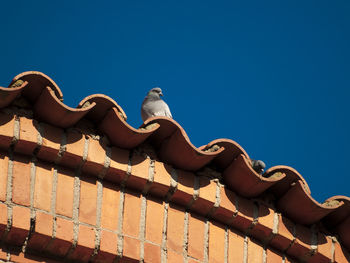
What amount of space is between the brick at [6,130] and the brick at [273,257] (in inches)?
72.6

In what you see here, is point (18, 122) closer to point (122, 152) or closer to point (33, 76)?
point (33, 76)

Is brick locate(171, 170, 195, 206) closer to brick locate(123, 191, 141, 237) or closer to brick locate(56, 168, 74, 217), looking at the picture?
brick locate(123, 191, 141, 237)

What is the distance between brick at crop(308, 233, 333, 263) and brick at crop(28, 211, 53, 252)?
73.6 inches

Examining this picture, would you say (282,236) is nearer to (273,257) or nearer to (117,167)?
(273,257)

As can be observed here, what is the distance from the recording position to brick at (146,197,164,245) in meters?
5.04

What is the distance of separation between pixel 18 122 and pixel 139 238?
972 mm

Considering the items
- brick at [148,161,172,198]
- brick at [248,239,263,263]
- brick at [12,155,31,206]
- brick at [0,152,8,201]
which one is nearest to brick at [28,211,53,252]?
brick at [12,155,31,206]

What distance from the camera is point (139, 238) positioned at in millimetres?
4984

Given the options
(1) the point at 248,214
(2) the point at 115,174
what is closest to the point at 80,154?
(2) the point at 115,174

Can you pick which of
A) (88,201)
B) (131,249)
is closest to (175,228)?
(131,249)

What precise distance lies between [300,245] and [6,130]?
81.7 inches

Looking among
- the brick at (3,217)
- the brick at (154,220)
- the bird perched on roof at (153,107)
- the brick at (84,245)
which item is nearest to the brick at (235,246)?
the brick at (154,220)

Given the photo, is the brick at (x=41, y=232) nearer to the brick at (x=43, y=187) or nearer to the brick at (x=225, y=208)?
the brick at (x=43, y=187)

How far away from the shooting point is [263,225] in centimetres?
548
